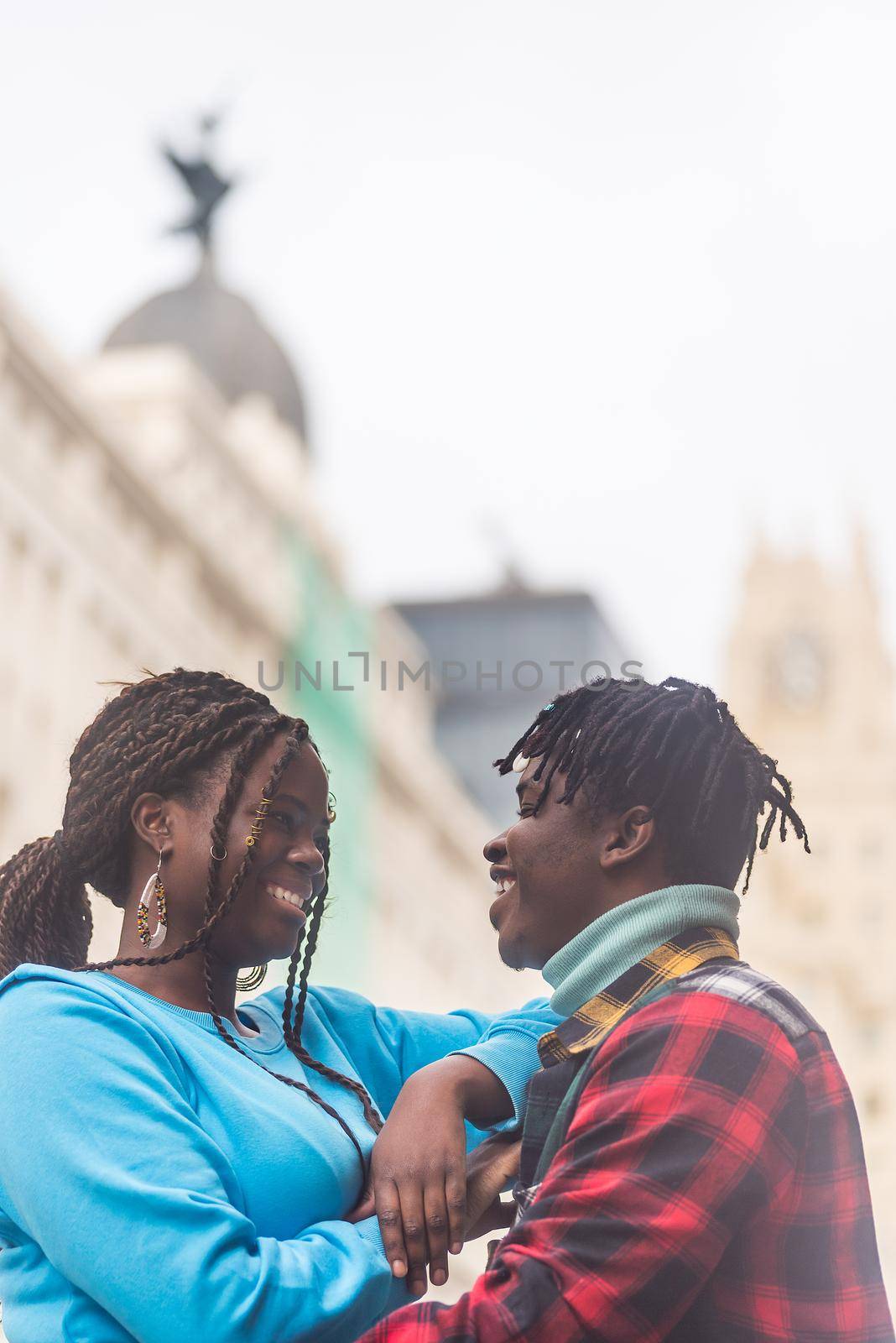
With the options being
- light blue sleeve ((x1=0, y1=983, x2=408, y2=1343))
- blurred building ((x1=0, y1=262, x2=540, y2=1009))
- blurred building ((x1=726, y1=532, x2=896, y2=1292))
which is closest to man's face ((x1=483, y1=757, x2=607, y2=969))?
light blue sleeve ((x1=0, y1=983, x2=408, y2=1343))

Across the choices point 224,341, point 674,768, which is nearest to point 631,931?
point 674,768

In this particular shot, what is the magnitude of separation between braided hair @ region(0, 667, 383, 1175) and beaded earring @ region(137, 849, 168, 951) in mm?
25

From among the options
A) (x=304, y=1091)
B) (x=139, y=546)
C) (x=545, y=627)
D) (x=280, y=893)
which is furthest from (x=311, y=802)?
(x=545, y=627)

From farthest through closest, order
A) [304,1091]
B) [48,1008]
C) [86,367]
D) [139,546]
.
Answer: [86,367]
[139,546]
[304,1091]
[48,1008]

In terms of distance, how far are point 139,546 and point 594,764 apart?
2842 cm

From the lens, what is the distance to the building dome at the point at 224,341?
1804 inches

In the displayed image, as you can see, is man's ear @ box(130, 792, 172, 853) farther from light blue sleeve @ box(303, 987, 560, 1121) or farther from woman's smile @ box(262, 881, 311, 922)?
light blue sleeve @ box(303, 987, 560, 1121)

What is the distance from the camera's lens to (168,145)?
1939 inches

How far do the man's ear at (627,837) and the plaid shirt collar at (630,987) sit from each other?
135mm

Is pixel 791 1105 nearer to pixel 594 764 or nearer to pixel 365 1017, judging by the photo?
pixel 594 764

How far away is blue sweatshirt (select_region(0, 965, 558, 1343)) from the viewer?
92.9 inches

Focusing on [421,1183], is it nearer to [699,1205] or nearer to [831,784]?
[699,1205]

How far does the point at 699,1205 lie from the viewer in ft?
7.34

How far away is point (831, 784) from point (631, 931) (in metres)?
98.6
